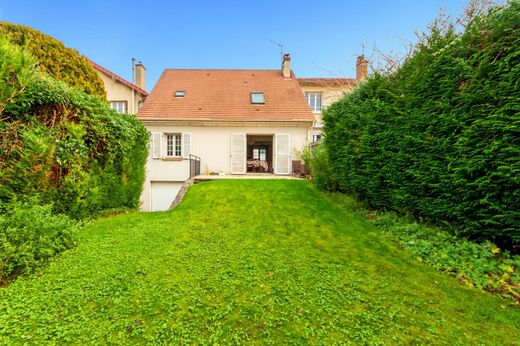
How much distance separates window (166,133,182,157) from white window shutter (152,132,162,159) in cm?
43

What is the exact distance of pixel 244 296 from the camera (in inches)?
86.3

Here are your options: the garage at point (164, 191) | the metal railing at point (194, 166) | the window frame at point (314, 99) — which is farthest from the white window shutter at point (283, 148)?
the window frame at point (314, 99)

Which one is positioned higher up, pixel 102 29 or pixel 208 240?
pixel 102 29

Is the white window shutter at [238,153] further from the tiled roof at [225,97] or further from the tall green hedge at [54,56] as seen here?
the tall green hedge at [54,56]

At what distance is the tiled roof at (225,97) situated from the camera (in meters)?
11.5

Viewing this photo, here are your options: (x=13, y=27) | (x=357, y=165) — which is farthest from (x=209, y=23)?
(x=357, y=165)

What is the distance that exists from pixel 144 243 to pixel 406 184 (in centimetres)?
430

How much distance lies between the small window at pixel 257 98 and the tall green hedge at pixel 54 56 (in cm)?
749

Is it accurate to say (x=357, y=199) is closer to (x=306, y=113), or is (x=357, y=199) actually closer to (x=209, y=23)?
(x=306, y=113)

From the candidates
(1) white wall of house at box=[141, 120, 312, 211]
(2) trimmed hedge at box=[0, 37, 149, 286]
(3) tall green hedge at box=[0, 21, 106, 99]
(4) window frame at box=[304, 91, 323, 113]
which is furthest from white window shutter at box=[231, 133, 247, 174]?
(4) window frame at box=[304, 91, 323, 113]

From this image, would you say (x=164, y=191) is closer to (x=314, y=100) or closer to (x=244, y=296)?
(x=244, y=296)

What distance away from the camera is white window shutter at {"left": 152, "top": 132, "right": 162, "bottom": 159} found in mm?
11035

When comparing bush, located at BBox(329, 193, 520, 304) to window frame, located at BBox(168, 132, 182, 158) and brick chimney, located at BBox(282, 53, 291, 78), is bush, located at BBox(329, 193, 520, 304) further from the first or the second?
brick chimney, located at BBox(282, 53, 291, 78)

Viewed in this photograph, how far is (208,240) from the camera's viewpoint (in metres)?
3.56
